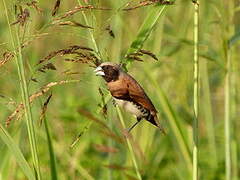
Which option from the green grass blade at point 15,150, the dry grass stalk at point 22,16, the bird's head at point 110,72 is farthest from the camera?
the bird's head at point 110,72

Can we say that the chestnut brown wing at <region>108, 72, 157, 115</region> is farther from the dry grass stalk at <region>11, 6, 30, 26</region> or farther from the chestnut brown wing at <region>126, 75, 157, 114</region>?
the dry grass stalk at <region>11, 6, 30, 26</region>

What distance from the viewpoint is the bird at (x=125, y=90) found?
193 centimetres

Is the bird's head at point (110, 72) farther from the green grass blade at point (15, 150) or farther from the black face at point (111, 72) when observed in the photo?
the green grass blade at point (15, 150)

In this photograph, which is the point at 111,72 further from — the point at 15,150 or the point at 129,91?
the point at 15,150

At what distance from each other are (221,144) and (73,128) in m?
0.93

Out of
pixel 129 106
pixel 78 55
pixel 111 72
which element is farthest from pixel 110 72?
pixel 78 55

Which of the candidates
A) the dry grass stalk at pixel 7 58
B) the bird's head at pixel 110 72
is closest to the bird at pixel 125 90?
the bird's head at pixel 110 72

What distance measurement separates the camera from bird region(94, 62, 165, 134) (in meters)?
1.93

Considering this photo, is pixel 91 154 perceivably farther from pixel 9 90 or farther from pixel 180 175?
pixel 9 90

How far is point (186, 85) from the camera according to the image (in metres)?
4.11

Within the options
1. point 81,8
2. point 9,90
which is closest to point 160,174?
point 9,90

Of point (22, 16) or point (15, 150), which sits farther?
point (15, 150)

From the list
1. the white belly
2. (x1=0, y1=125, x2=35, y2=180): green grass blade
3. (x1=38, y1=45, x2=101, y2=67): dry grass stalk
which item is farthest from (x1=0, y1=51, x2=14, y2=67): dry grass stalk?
the white belly

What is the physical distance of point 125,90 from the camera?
6.44ft
